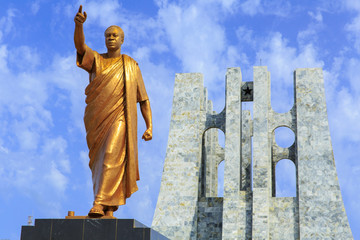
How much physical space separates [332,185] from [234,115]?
4.78 m

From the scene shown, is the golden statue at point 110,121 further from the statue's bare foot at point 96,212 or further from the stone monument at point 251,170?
the stone monument at point 251,170

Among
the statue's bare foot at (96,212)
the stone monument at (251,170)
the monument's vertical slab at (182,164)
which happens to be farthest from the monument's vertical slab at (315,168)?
the statue's bare foot at (96,212)

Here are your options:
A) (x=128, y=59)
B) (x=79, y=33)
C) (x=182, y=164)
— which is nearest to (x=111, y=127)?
(x=128, y=59)

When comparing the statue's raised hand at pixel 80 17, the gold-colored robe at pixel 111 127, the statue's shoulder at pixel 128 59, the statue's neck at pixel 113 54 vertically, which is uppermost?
the statue's raised hand at pixel 80 17

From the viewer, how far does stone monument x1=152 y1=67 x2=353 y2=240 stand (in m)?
21.6

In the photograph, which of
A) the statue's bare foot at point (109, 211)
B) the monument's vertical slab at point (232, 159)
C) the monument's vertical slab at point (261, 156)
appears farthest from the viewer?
the monument's vertical slab at point (232, 159)

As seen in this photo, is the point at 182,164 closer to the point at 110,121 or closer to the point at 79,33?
the point at 110,121

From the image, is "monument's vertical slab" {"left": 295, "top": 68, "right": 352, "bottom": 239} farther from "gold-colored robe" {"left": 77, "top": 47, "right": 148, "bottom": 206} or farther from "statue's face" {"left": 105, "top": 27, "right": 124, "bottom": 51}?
"statue's face" {"left": 105, "top": 27, "right": 124, "bottom": 51}

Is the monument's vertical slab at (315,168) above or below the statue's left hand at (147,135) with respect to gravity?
above

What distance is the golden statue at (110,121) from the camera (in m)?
7.64

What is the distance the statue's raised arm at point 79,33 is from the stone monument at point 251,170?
14907 mm

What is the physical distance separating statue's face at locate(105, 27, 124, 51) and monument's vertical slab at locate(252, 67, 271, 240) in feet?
47.5

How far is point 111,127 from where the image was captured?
7844 millimetres

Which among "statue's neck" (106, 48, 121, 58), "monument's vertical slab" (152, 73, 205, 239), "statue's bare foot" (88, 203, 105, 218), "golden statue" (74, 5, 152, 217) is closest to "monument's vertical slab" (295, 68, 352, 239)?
"monument's vertical slab" (152, 73, 205, 239)
